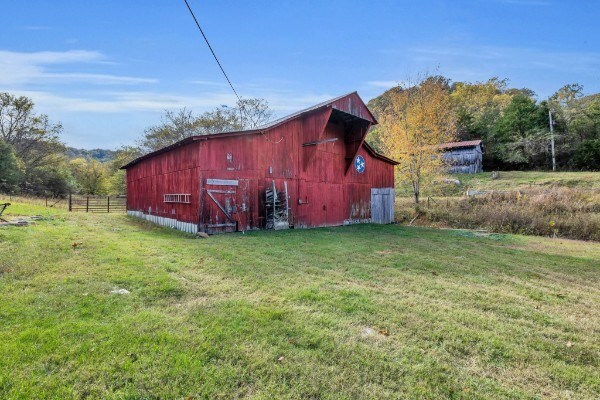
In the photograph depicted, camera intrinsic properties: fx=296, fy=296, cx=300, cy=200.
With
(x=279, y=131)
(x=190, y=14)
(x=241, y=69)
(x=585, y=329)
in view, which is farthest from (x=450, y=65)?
(x=585, y=329)

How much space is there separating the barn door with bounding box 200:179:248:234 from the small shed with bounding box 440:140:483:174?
26.7m

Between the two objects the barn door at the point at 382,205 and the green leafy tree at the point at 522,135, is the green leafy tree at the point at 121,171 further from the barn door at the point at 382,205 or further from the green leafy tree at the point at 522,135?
the green leafy tree at the point at 522,135

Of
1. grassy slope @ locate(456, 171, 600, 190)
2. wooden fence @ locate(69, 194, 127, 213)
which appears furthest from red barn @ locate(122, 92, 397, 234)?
grassy slope @ locate(456, 171, 600, 190)

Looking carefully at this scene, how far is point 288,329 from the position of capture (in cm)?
304

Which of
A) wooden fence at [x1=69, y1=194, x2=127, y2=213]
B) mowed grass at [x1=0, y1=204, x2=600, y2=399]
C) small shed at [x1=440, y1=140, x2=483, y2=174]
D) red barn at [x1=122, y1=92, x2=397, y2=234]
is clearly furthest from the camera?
small shed at [x1=440, y1=140, x2=483, y2=174]

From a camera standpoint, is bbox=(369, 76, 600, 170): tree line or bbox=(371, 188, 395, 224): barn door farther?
bbox=(369, 76, 600, 170): tree line

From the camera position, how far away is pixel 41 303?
344cm

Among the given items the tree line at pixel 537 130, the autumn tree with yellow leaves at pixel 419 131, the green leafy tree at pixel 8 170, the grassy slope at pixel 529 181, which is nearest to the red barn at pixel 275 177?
the autumn tree with yellow leaves at pixel 419 131

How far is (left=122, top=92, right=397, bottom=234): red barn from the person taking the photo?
10.5 meters

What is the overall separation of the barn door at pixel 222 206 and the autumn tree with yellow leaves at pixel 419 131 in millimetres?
11370

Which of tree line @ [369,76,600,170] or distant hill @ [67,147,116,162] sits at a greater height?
distant hill @ [67,147,116,162]

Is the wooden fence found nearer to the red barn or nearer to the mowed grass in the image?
the red barn

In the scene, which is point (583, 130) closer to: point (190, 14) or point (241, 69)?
point (241, 69)

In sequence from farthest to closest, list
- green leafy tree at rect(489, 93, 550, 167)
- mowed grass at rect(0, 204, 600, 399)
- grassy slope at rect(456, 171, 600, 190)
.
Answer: green leafy tree at rect(489, 93, 550, 167), grassy slope at rect(456, 171, 600, 190), mowed grass at rect(0, 204, 600, 399)
